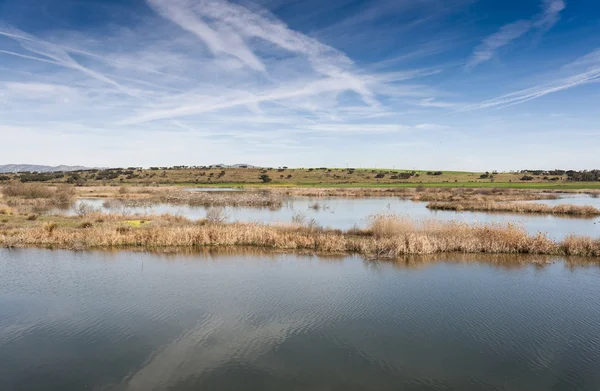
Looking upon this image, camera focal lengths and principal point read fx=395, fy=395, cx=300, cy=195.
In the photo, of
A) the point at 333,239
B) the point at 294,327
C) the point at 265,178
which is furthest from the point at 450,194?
the point at 265,178

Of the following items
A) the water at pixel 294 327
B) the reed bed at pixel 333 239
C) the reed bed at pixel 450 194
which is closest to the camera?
the water at pixel 294 327

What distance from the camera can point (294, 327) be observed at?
1187cm

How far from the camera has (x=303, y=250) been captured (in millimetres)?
→ 22766

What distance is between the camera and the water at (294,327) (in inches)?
360

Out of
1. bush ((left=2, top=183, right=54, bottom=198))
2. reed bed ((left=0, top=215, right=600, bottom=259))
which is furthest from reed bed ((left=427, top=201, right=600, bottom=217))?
bush ((left=2, top=183, right=54, bottom=198))

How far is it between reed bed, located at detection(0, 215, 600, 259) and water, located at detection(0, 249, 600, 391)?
3.42 m

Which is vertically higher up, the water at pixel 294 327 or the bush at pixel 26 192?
the bush at pixel 26 192

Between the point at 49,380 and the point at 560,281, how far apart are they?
18904mm

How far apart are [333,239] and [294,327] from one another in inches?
460

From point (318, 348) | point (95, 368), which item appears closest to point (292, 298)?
point (318, 348)

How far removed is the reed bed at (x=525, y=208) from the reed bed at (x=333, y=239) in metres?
21.5

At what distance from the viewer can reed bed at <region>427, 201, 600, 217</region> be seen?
4150cm

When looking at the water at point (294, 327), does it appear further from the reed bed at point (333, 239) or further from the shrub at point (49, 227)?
the shrub at point (49, 227)

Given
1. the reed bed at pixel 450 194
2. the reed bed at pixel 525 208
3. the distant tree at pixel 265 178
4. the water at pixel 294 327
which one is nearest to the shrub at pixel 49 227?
the water at pixel 294 327
